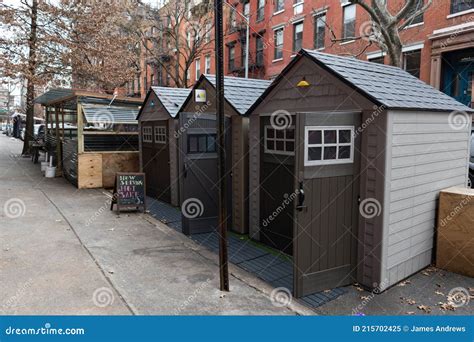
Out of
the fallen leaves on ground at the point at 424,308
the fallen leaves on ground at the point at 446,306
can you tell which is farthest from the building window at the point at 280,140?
the fallen leaves on ground at the point at 446,306

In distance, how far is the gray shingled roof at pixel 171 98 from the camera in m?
10.5

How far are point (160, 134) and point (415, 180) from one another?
740cm

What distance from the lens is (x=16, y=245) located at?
21.7ft

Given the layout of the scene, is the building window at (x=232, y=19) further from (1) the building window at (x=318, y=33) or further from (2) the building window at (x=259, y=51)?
(1) the building window at (x=318, y=33)

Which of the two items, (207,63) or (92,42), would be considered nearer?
(92,42)

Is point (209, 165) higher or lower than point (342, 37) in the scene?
lower

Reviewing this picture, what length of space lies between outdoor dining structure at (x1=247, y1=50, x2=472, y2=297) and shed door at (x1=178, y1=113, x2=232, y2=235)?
6.86ft

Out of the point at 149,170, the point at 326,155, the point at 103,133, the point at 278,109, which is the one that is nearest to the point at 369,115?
the point at 326,155

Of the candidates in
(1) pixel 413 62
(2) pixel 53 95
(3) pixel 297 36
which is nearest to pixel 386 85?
(2) pixel 53 95

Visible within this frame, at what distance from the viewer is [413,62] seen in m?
19.0

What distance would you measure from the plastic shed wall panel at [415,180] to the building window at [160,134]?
7066 mm

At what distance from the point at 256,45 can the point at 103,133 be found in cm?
1881

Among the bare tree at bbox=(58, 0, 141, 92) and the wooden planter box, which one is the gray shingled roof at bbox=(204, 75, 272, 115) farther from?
the bare tree at bbox=(58, 0, 141, 92)

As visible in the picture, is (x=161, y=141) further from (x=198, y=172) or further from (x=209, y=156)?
(x=198, y=172)
